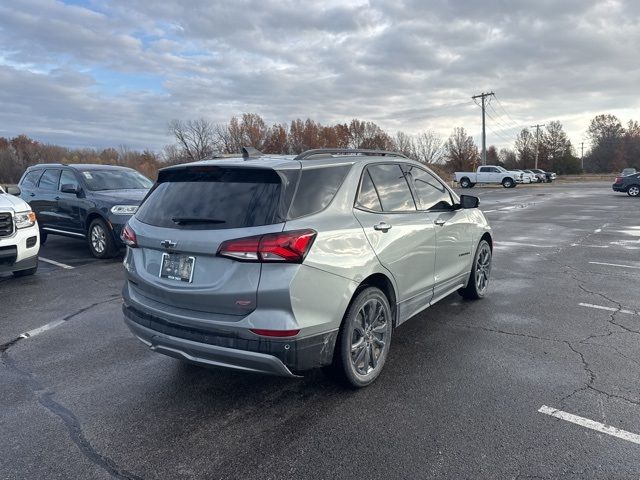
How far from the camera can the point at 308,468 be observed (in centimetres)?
270

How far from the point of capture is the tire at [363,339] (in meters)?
3.40

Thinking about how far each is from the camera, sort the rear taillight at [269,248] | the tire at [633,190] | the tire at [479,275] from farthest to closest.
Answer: the tire at [633,190]
the tire at [479,275]
the rear taillight at [269,248]

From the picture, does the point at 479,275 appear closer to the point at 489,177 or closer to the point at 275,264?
the point at 275,264

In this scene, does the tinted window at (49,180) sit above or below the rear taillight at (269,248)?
above

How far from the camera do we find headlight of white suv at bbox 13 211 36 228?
723 cm

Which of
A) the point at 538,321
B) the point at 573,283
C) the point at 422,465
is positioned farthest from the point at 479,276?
the point at 422,465

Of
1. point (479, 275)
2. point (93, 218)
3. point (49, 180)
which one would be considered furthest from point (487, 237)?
point (49, 180)

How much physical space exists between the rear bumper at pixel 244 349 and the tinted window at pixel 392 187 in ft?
4.57

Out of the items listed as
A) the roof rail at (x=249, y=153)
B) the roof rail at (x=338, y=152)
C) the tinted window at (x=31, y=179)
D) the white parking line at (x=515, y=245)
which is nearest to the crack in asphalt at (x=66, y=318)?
the roof rail at (x=249, y=153)

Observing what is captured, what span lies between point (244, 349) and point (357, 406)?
981 millimetres

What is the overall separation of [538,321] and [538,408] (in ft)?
7.01

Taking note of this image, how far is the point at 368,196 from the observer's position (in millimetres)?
3859

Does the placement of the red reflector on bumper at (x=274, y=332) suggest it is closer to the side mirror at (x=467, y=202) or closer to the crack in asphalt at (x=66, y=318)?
the side mirror at (x=467, y=202)

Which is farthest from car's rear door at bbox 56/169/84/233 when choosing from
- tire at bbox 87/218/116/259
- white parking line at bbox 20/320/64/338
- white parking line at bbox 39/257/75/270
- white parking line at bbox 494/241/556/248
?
white parking line at bbox 494/241/556/248
